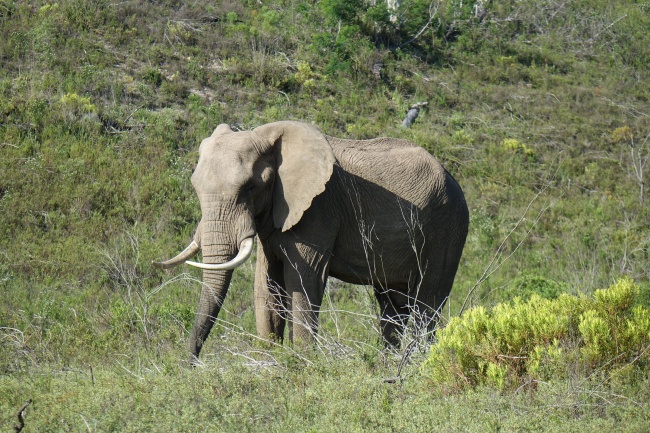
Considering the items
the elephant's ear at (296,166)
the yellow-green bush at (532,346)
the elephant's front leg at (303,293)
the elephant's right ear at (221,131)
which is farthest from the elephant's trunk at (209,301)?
the yellow-green bush at (532,346)

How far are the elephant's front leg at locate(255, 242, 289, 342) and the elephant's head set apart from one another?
0.46 metres

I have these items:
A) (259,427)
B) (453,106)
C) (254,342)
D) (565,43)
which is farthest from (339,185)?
(565,43)

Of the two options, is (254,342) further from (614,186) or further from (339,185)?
(614,186)

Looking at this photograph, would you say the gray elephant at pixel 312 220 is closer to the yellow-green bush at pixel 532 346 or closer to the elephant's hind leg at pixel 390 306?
the elephant's hind leg at pixel 390 306

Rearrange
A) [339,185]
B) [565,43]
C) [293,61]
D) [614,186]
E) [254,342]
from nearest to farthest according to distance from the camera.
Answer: [254,342] < [339,185] < [614,186] < [293,61] < [565,43]

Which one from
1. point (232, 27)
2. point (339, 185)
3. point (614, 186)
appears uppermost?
point (339, 185)

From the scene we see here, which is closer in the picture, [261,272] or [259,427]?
[259,427]

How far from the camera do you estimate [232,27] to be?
69.7 ft

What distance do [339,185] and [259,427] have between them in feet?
11.7

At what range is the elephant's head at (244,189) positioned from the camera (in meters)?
8.20

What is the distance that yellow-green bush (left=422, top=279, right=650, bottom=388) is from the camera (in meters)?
6.48

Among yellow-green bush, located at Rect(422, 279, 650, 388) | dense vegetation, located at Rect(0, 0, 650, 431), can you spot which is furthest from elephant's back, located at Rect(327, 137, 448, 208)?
yellow-green bush, located at Rect(422, 279, 650, 388)

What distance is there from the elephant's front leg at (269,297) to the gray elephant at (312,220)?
A: 0.04 ft

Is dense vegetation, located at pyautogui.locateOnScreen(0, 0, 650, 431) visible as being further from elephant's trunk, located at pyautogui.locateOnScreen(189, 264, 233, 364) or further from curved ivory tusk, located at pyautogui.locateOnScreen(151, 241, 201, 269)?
curved ivory tusk, located at pyautogui.locateOnScreen(151, 241, 201, 269)
